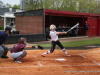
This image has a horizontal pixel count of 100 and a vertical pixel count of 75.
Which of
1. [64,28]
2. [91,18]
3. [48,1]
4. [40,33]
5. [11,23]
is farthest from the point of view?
[48,1]

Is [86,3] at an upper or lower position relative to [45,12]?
upper

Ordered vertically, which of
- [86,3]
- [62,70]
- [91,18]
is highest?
[86,3]

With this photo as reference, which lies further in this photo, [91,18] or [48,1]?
[48,1]

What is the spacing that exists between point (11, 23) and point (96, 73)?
28.3m

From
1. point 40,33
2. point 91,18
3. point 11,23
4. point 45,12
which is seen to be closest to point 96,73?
point 40,33

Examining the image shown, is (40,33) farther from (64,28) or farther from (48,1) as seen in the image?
(48,1)

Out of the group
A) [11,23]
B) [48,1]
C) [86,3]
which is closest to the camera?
[11,23]

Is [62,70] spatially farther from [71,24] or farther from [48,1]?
[48,1]

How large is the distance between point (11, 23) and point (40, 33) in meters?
16.6

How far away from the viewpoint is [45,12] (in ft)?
58.1

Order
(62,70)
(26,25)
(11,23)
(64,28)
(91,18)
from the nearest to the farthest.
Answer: (62,70) < (26,25) < (64,28) < (91,18) < (11,23)

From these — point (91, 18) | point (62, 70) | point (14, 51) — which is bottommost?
point (62, 70)

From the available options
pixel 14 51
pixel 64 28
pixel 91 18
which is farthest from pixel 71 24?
pixel 14 51

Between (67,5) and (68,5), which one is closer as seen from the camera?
(67,5)
